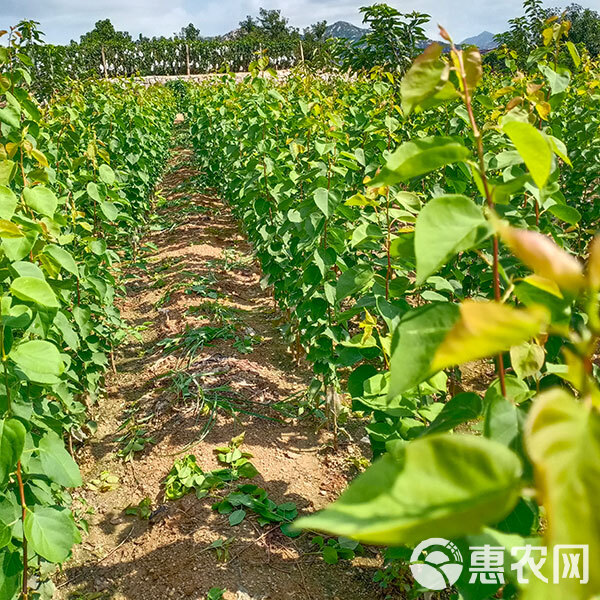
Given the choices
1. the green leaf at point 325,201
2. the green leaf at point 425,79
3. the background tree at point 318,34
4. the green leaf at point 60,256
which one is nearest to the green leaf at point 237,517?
the green leaf at point 60,256

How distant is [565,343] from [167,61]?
78.3m

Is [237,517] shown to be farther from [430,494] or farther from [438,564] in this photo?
[430,494]

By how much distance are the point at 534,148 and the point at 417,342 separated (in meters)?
0.31

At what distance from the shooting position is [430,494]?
43 centimetres

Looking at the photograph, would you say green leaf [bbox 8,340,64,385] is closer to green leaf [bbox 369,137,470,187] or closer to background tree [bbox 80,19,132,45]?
green leaf [bbox 369,137,470,187]

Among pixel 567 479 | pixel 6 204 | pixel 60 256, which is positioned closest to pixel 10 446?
pixel 6 204

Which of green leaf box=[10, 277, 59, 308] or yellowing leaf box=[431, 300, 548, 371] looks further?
green leaf box=[10, 277, 59, 308]

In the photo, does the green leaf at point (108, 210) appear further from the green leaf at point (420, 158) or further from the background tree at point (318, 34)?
the background tree at point (318, 34)

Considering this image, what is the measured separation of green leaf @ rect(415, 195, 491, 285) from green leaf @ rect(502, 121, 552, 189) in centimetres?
9

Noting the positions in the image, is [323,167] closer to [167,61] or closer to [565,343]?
[565,343]

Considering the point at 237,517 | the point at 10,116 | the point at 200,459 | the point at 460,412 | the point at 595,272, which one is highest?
the point at 10,116

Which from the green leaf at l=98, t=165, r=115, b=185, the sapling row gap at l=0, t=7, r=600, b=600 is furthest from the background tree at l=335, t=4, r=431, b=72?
the green leaf at l=98, t=165, r=115, b=185

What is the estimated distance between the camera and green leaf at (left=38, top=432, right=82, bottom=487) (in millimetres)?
1805

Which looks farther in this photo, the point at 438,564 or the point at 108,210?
the point at 108,210
